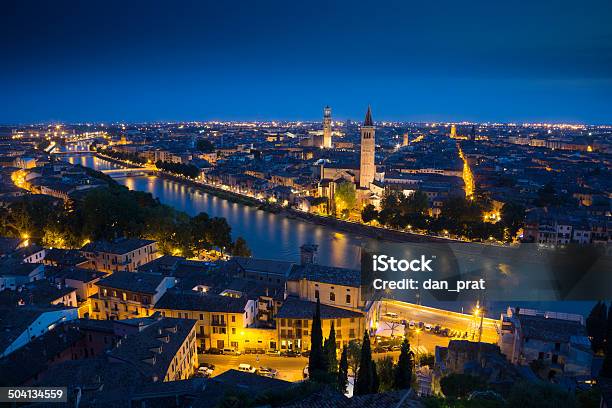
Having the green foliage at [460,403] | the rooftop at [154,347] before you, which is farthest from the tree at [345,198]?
the green foliage at [460,403]

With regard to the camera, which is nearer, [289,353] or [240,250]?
[289,353]

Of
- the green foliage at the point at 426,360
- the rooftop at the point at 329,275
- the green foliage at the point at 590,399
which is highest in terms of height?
the green foliage at the point at 590,399

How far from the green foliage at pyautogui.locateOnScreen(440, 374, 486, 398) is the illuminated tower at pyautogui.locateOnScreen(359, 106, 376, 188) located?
1142cm

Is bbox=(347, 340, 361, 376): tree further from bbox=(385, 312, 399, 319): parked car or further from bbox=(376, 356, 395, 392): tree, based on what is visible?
bbox=(385, 312, 399, 319): parked car

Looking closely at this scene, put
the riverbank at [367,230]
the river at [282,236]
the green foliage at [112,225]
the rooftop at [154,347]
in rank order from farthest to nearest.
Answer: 1. the riverbank at [367,230]
2. the green foliage at [112,225]
3. the river at [282,236]
4. the rooftop at [154,347]

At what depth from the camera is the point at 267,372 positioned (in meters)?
4.93

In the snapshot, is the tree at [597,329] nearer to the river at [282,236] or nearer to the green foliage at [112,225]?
the river at [282,236]

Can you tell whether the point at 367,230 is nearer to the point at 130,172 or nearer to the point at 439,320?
the point at 439,320

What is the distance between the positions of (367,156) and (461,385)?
1172 centimetres

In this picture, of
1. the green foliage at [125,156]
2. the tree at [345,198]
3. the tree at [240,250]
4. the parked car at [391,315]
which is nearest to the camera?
the parked car at [391,315]

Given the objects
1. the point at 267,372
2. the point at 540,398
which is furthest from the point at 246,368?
the point at 540,398

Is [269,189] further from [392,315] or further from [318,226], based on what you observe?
[392,315]

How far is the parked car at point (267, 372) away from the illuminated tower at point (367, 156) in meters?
10.5

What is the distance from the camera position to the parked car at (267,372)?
4887 millimetres
